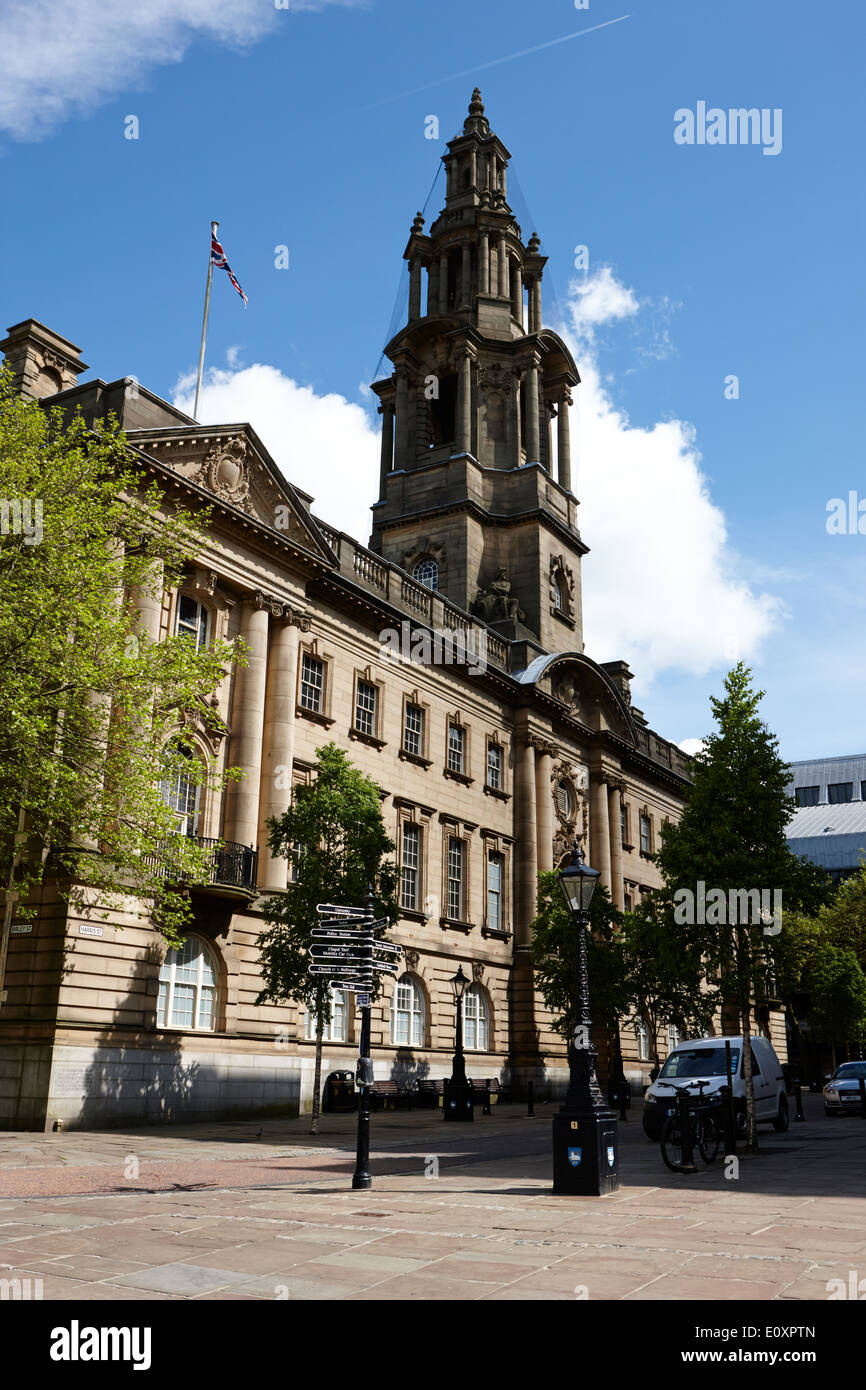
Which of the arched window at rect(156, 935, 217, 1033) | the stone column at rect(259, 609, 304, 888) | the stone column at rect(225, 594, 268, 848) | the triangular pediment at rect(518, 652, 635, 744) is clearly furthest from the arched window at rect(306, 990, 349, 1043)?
the triangular pediment at rect(518, 652, 635, 744)

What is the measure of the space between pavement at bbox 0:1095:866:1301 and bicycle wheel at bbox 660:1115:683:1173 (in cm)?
33

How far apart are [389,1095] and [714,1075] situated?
564 inches

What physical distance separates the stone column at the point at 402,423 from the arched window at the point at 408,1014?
2774 centimetres

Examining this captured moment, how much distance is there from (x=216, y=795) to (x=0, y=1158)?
1288 cm

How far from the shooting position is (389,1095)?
33500 millimetres

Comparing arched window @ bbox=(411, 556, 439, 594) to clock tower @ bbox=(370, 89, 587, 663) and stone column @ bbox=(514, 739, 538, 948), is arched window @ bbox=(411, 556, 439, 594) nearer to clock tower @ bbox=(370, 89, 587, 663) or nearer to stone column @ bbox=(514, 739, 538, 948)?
clock tower @ bbox=(370, 89, 587, 663)

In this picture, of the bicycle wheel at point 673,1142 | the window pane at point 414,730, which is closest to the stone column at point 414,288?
the window pane at point 414,730

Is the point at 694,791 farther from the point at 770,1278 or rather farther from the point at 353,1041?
the point at 770,1278

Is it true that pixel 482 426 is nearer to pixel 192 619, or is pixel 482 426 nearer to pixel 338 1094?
pixel 192 619

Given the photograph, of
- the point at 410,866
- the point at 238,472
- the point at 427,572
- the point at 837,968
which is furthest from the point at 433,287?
the point at 837,968

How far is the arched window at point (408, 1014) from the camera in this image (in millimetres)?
35500
